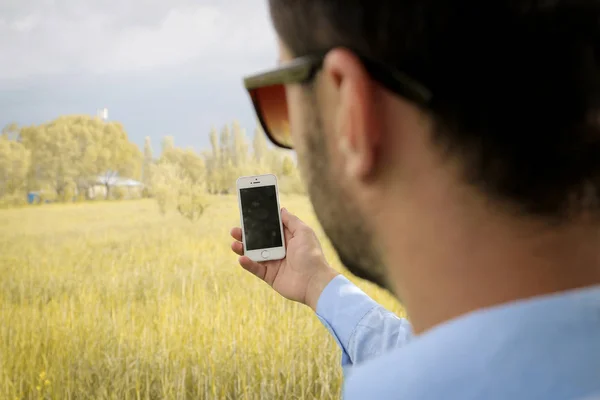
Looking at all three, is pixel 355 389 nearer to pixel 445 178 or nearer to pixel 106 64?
pixel 445 178

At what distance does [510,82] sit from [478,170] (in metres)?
0.04

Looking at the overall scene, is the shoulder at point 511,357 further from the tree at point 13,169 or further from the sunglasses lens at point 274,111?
the tree at point 13,169

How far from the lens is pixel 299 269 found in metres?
0.70

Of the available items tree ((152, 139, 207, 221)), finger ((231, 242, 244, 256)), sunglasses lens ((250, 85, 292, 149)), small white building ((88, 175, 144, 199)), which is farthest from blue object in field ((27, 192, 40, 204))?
sunglasses lens ((250, 85, 292, 149))

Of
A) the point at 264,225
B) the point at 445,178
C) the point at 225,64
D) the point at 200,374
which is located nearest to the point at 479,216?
the point at 445,178

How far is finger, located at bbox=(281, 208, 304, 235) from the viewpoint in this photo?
76 centimetres

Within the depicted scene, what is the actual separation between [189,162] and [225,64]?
37cm

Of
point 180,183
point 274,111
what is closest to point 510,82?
point 274,111

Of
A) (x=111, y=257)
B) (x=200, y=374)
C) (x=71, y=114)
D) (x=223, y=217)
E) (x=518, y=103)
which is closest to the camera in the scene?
(x=518, y=103)

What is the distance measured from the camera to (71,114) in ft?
5.70

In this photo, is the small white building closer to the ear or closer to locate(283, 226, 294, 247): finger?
locate(283, 226, 294, 247): finger

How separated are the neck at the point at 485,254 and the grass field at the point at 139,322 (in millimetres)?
981

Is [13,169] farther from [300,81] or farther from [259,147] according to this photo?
[300,81]

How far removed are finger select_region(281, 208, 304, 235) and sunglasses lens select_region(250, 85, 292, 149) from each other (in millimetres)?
318
